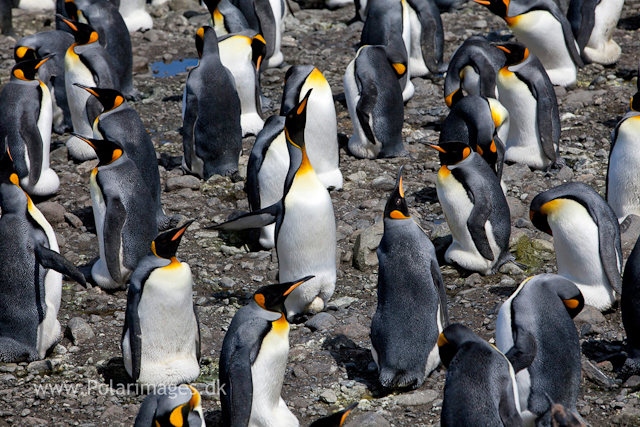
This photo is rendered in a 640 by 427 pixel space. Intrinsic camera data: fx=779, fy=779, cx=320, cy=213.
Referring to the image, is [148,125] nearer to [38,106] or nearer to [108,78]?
[108,78]

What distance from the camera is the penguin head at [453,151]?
21.1 ft

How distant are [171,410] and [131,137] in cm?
380

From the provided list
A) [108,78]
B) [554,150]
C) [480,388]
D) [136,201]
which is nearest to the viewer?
[480,388]

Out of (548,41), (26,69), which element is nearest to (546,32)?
(548,41)

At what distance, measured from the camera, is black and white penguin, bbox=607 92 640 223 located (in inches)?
256

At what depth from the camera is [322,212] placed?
5852mm

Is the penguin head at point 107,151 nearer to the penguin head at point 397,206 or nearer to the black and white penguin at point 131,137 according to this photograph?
the black and white penguin at point 131,137

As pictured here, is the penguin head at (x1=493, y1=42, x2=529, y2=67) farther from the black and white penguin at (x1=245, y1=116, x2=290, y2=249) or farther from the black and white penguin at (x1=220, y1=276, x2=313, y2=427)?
the black and white penguin at (x1=220, y1=276, x2=313, y2=427)

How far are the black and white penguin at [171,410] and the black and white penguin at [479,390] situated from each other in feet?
4.18

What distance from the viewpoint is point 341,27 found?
1259 centimetres

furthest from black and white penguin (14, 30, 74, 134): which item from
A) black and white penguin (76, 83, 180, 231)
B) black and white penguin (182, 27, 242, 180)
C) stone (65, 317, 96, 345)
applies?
stone (65, 317, 96, 345)

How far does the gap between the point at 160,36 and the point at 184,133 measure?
4.74 metres

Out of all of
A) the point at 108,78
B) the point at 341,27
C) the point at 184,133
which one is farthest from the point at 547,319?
the point at 341,27

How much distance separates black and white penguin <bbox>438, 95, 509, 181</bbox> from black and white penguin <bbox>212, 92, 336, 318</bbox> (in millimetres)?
1746
